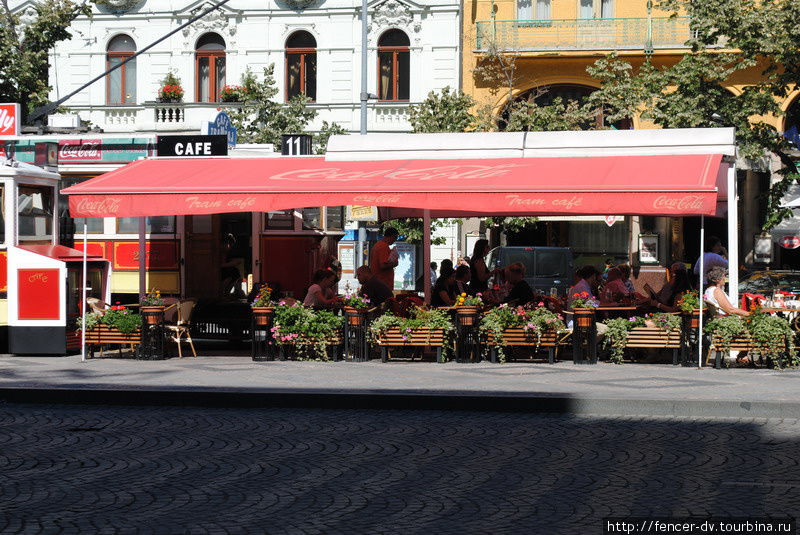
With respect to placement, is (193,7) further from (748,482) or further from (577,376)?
(748,482)

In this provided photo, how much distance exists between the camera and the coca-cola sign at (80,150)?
20391 mm

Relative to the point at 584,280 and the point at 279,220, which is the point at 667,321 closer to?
the point at 584,280

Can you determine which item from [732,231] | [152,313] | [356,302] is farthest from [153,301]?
[732,231]

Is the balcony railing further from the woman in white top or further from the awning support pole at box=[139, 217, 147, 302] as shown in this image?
the woman in white top

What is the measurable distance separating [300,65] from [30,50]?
843cm

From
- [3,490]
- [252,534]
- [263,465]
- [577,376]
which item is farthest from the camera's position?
[577,376]

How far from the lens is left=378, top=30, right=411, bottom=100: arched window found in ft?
125

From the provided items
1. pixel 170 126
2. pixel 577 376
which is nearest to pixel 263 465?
pixel 577 376

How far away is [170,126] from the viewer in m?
38.1

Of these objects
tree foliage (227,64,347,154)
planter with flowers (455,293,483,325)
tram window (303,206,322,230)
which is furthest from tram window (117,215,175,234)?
tree foliage (227,64,347,154)

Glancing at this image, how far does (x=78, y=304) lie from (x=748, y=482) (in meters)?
11.8

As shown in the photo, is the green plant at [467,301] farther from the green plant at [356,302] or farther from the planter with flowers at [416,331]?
the green plant at [356,302]

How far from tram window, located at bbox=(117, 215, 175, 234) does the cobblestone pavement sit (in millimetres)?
8260

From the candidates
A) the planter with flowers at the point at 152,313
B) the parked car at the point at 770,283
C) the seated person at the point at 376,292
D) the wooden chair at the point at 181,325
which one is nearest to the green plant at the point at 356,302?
the seated person at the point at 376,292
